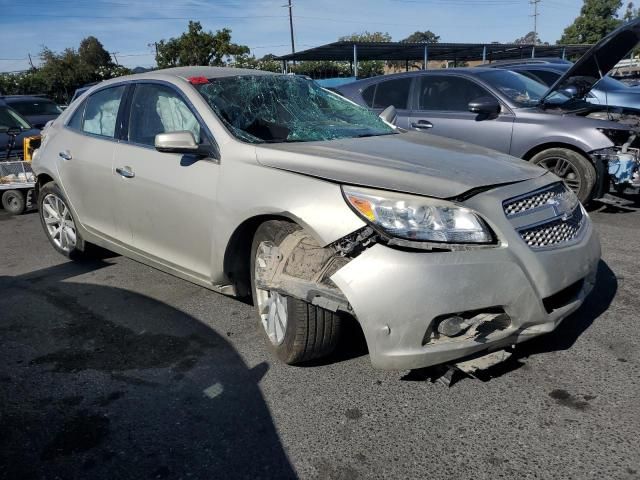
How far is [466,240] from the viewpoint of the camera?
245cm

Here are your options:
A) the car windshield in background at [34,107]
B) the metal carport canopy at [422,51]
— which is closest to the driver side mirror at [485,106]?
the car windshield in background at [34,107]

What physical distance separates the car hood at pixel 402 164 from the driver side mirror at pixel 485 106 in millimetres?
3067

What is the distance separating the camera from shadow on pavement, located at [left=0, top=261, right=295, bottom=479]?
2336mm

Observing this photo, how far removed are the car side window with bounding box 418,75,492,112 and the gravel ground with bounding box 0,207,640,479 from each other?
360 centimetres

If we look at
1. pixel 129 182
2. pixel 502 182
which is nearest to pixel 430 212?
pixel 502 182

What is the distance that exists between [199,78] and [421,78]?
14.0 feet

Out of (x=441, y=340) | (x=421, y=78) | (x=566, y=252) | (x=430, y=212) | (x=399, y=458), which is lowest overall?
(x=399, y=458)

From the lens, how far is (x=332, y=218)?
8.40 feet

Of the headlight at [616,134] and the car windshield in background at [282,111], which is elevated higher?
the car windshield in background at [282,111]

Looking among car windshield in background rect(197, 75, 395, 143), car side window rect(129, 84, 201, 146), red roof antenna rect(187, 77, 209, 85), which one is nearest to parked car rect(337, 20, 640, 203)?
car windshield in background rect(197, 75, 395, 143)

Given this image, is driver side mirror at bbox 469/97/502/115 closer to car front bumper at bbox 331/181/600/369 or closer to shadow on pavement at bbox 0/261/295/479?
car front bumper at bbox 331/181/600/369

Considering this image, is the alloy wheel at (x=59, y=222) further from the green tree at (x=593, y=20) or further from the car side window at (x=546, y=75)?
the green tree at (x=593, y=20)

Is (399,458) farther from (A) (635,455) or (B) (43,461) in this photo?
(B) (43,461)

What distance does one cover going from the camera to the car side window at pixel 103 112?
4.23m
